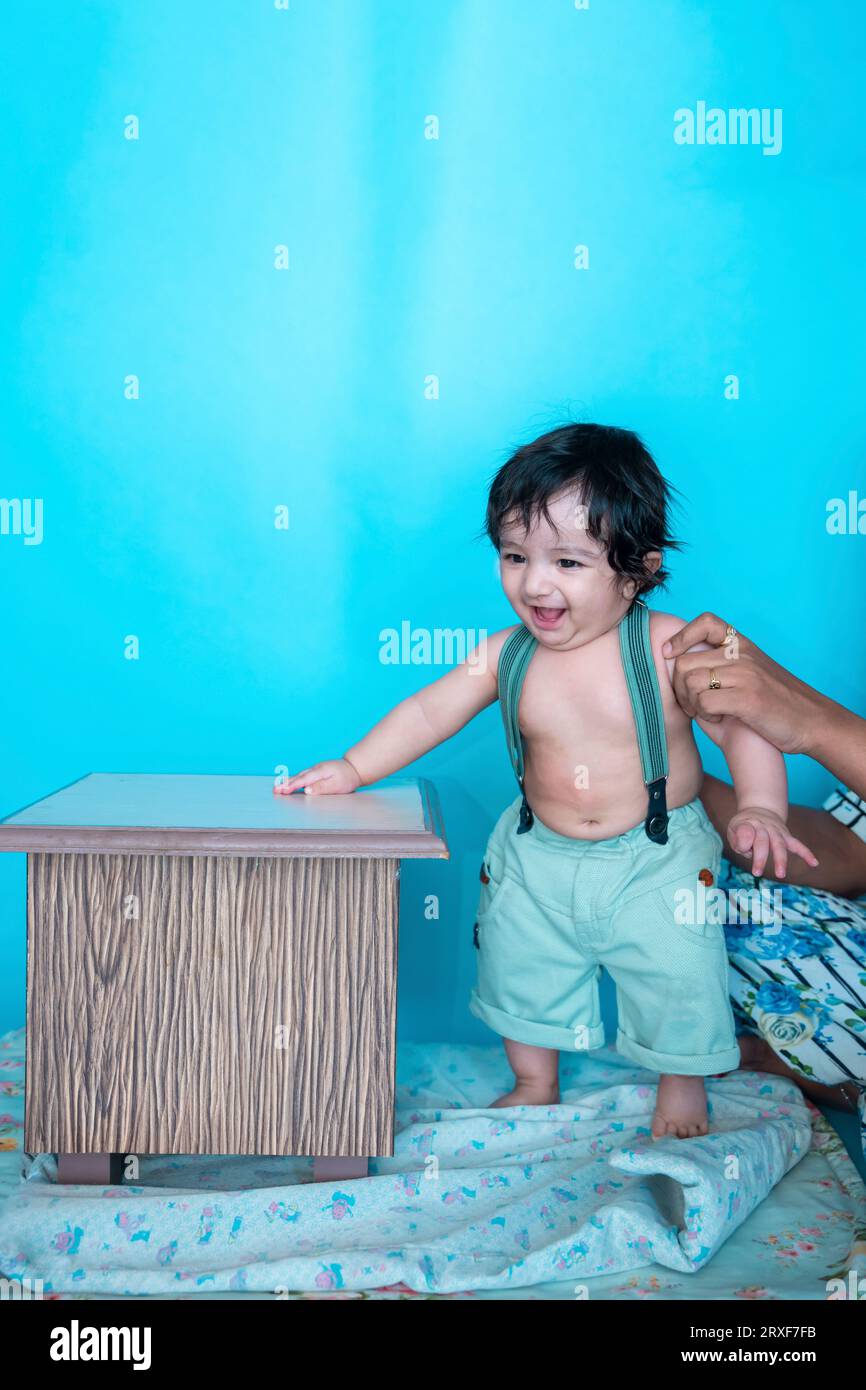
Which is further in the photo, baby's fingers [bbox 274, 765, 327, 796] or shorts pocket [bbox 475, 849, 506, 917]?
shorts pocket [bbox 475, 849, 506, 917]

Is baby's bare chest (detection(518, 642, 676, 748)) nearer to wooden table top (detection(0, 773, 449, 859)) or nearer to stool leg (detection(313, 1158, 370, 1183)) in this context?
wooden table top (detection(0, 773, 449, 859))

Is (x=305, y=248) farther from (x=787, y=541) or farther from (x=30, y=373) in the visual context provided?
(x=787, y=541)

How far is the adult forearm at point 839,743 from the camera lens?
167cm

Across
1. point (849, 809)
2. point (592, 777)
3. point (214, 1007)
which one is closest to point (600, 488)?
point (592, 777)

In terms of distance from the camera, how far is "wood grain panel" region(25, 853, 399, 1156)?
163 centimetres

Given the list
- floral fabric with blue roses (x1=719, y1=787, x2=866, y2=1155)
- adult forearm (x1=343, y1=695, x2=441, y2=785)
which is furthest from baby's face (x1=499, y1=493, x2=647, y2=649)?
floral fabric with blue roses (x1=719, y1=787, x2=866, y2=1155)

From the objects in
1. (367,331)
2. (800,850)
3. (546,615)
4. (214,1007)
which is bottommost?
(214,1007)

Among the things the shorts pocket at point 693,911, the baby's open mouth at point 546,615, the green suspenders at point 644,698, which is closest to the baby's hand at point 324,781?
the green suspenders at point 644,698

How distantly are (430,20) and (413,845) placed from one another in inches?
61.0

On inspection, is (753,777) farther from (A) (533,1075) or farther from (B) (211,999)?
(B) (211,999)

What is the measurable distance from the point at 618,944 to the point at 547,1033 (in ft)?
0.64

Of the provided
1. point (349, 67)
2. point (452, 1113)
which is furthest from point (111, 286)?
point (452, 1113)

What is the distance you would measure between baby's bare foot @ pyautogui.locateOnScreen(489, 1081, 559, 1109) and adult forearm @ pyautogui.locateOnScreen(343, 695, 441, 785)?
1.87 feet

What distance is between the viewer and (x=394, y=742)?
1881 millimetres
